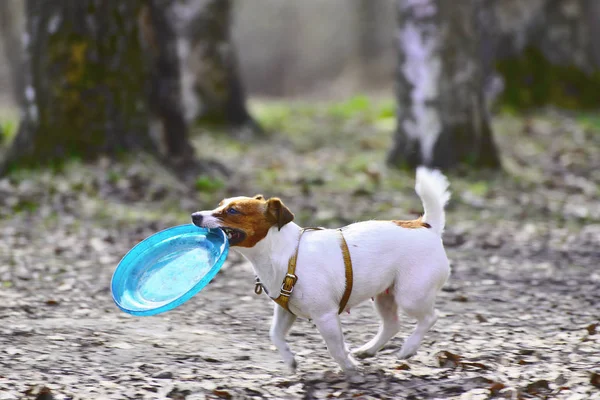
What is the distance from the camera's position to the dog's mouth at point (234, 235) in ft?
15.2

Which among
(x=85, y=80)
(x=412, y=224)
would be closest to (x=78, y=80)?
(x=85, y=80)

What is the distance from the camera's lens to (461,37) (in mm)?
10945

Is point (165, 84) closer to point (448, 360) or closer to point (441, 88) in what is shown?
point (441, 88)

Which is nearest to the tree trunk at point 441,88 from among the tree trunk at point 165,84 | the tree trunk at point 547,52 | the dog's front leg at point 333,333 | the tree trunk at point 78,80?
the tree trunk at point 165,84

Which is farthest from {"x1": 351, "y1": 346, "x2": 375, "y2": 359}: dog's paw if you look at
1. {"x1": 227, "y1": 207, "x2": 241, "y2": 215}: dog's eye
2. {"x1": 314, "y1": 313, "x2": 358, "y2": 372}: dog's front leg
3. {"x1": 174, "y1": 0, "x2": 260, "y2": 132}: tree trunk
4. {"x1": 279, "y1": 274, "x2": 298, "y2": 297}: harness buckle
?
{"x1": 174, "y1": 0, "x2": 260, "y2": 132}: tree trunk

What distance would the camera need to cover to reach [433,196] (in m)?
5.08

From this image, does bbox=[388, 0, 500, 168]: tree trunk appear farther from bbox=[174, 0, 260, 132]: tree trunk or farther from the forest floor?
bbox=[174, 0, 260, 132]: tree trunk

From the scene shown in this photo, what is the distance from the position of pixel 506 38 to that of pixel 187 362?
11.2m

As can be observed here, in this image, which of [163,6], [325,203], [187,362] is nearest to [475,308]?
[187,362]

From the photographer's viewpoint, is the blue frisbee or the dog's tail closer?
the blue frisbee

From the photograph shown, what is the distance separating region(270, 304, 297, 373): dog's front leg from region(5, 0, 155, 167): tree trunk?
5816mm

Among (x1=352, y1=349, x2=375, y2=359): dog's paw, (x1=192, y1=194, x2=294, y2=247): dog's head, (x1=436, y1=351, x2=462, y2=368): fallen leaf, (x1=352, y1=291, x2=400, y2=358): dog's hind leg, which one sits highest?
(x1=192, y1=194, x2=294, y2=247): dog's head

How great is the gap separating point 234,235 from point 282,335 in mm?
719

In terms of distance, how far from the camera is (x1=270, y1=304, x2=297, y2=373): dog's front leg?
16.1ft
